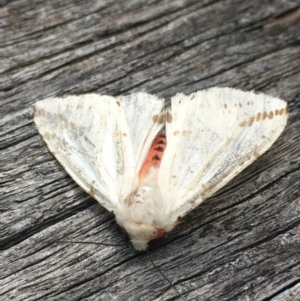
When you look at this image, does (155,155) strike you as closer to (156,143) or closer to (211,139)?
(156,143)

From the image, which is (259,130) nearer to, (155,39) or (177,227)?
(177,227)

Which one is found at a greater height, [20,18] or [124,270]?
[20,18]

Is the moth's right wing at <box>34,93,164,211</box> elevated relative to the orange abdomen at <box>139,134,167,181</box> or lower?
elevated

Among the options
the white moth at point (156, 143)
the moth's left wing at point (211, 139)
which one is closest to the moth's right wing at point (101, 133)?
the white moth at point (156, 143)

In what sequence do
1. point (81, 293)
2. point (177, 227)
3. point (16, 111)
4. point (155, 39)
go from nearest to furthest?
point (81, 293) < point (177, 227) < point (16, 111) < point (155, 39)

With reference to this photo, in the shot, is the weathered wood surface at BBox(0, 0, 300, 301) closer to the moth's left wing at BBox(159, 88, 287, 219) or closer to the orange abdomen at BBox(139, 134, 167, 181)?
the moth's left wing at BBox(159, 88, 287, 219)

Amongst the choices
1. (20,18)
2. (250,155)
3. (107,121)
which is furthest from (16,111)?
(250,155)

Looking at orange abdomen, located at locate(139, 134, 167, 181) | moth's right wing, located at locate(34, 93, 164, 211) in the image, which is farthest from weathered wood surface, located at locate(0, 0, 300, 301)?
orange abdomen, located at locate(139, 134, 167, 181)
